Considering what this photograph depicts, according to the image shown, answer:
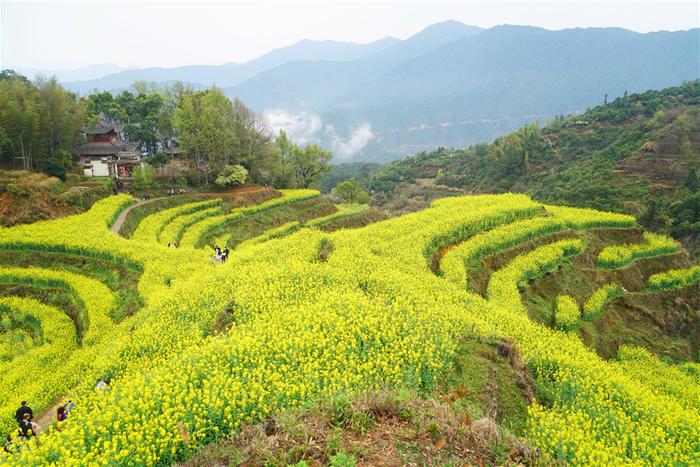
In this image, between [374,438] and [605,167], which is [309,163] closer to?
[605,167]

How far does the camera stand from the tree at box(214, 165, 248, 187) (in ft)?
153

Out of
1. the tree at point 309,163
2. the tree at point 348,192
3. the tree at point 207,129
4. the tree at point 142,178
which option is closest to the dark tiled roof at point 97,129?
the tree at point 207,129

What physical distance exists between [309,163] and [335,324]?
2017 inches

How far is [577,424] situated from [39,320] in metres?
26.3

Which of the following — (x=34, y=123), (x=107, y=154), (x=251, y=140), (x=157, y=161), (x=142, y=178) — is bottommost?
(x=142, y=178)

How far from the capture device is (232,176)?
46.8 meters

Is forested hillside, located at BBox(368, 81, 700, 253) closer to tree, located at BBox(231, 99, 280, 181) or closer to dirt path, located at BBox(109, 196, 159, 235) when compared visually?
tree, located at BBox(231, 99, 280, 181)

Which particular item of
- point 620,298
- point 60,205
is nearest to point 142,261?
point 60,205

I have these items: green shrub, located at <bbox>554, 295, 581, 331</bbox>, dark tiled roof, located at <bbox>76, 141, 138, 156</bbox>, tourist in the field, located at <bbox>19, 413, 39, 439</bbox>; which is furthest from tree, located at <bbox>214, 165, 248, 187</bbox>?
tourist in the field, located at <bbox>19, 413, 39, 439</bbox>

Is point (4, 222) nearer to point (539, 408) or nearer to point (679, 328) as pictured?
point (539, 408)

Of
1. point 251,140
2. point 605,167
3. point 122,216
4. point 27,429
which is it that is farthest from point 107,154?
point 605,167

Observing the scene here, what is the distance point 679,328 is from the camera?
93.1 ft

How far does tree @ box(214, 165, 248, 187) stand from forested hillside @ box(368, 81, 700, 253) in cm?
4172

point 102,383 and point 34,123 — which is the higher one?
point 34,123
